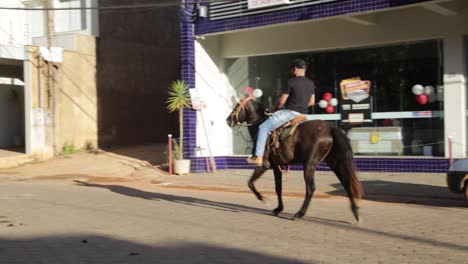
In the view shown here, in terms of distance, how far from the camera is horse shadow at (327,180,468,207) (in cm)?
1168

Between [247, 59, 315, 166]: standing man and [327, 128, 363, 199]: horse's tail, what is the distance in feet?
2.56

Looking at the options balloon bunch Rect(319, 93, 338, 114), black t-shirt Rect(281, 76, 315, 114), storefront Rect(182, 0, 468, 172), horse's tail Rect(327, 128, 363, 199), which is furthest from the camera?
balloon bunch Rect(319, 93, 338, 114)

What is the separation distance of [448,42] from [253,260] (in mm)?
11482

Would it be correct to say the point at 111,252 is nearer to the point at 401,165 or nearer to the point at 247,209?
the point at 247,209

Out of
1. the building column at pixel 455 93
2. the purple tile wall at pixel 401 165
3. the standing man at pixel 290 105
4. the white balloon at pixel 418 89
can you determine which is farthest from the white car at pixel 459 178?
the white balloon at pixel 418 89

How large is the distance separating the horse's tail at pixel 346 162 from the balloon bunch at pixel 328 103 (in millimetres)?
8871

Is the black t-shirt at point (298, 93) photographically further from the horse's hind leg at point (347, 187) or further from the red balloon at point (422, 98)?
the red balloon at point (422, 98)

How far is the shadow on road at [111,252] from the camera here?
21.9 feet

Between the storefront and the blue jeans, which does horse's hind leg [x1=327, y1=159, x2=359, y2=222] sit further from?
the storefront

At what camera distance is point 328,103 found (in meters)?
18.0

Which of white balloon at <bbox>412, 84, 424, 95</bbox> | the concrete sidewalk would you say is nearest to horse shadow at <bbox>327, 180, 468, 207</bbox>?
the concrete sidewalk

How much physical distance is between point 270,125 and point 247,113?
0.67 metres

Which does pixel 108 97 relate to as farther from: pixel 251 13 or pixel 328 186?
pixel 328 186

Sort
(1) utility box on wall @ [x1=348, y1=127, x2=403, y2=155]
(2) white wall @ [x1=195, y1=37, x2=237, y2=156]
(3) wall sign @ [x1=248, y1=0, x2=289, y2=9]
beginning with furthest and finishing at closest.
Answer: (2) white wall @ [x1=195, y1=37, x2=237, y2=156], (1) utility box on wall @ [x1=348, y1=127, x2=403, y2=155], (3) wall sign @ [x1=248, y1=0, x2=289, y2=9]
